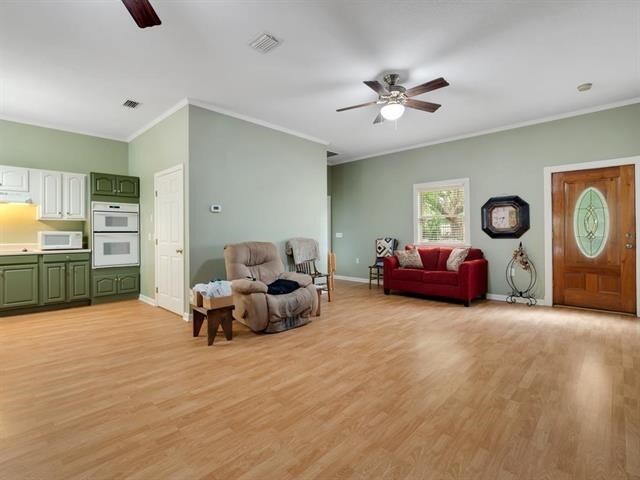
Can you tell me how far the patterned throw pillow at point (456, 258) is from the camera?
5250 mm

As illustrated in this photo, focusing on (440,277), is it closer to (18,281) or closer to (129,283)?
(129,283)

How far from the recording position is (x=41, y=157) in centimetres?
505

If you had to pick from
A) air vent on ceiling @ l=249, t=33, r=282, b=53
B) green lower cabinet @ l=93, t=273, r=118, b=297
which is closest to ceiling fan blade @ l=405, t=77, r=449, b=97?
air vent on ceiling @ l=249, t=33, r=282, b=53

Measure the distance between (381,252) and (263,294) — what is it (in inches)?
151

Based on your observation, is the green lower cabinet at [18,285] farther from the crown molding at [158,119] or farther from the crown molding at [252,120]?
the crown molding at [252,120]

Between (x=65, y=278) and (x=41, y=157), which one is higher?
(x=41, y=157)

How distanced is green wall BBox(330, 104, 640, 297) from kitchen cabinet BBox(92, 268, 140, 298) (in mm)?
4374

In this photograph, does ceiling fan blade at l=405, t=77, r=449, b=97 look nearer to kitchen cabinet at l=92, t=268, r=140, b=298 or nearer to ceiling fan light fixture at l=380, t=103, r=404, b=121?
ceiling fan light fixture at l=380, t=103, r=404, b=121

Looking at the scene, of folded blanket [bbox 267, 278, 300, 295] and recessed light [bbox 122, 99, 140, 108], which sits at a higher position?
recessed light [bbox 122, 99, 140, 108]

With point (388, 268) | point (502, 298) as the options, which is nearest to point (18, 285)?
point (388, 268)


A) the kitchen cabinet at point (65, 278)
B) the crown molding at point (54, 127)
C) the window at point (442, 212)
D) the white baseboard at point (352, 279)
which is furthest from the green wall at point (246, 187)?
the crown molding at point (54, 127)

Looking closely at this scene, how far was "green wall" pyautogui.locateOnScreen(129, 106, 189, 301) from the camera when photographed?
14.2ft

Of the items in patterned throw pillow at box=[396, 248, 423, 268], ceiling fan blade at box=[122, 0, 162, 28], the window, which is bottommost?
patterned throw pillow at box=[396, 248, 423, 268]

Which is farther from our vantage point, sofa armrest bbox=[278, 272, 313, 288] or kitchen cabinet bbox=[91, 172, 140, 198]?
kitchen cabinet bbox=[91, 172, 140, 198]
